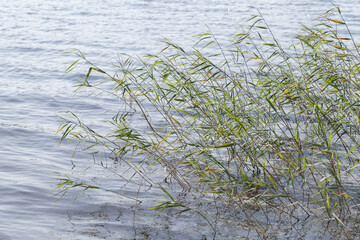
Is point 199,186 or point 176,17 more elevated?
point 199,186

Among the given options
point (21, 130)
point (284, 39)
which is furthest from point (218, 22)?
point (21, 130)

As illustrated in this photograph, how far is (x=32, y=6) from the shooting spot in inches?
1014

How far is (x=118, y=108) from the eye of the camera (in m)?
10.7

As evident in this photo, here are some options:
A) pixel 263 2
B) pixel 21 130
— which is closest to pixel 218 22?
pixel 263 2

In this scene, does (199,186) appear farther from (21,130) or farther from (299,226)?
(21,130)

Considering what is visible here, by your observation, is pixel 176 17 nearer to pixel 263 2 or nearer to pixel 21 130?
pixel 263 2

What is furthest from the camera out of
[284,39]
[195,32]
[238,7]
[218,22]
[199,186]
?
[238,7]

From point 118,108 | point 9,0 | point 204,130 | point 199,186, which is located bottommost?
point 9,0

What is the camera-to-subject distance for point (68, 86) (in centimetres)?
1237

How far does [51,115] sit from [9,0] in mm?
19727

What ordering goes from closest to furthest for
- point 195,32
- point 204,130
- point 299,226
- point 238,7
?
point 299,226
point 204,130
point 195,32
point 238,7

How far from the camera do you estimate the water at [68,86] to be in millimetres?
5535

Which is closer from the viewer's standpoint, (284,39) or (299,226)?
(299,226)

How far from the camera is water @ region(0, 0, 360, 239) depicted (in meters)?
5.54
